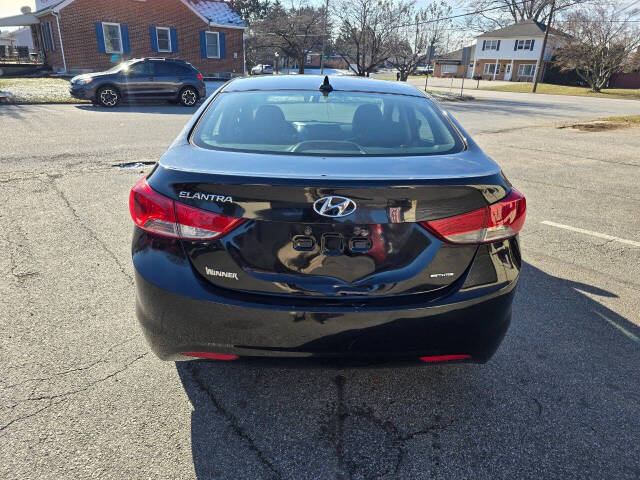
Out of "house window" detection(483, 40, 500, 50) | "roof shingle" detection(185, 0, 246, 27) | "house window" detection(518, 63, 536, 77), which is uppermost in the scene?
"house window" detection(483, 40, 500, 50)

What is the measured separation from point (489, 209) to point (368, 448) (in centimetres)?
121

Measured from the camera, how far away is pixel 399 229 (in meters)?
1.84

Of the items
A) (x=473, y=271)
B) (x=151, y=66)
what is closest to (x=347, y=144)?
(x=473, y=271)

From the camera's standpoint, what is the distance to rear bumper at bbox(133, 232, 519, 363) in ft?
6.15

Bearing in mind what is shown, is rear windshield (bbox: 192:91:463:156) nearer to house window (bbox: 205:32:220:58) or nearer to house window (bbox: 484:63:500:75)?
house window (bbox: 205:32:220:58)

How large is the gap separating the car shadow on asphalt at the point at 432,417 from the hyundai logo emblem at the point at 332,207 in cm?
70

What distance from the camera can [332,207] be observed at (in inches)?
70.2

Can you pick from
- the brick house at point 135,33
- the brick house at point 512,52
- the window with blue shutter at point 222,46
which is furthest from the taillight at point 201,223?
the brick house at point 512,52

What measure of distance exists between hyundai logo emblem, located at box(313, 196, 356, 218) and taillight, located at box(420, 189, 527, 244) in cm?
33

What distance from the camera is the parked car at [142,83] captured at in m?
14.5

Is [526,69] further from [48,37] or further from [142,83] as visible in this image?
[142,83]

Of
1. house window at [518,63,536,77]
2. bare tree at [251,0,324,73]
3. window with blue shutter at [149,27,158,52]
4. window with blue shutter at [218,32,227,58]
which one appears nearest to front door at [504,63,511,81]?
house window at [518,63,536,77]

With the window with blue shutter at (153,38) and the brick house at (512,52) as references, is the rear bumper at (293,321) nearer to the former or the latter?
the window with blue shutter at (153,38)

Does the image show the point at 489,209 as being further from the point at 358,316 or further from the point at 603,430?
the point at 603,430
